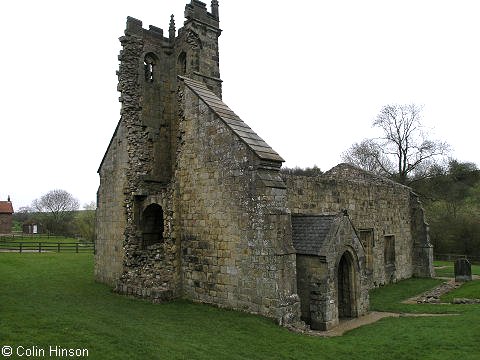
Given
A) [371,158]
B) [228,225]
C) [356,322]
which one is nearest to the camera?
[228,225]

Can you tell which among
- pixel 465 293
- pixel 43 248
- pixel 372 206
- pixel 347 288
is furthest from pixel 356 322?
pixel 43 248

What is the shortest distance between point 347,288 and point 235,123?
635cm

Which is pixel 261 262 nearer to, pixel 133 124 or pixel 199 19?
pixel 133 124

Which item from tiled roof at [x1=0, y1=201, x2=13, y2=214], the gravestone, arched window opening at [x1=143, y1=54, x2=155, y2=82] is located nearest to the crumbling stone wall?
the gravestone

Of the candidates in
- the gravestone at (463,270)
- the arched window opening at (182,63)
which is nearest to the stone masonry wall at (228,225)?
the arched window opening at (182,63)

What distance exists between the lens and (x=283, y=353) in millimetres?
7996

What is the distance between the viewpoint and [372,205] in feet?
64.7

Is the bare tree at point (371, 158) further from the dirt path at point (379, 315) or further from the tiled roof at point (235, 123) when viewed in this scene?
the tiled roof at point (235, 123)

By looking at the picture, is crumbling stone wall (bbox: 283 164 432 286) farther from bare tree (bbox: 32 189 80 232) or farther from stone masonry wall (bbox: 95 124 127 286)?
bare tree (bbox: 32 189 80 232)

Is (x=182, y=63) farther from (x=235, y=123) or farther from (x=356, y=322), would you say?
(x=356, y=322)

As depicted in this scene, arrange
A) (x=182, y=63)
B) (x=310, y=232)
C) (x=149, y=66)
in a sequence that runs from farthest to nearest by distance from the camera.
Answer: (x=149, y=66)
(x=182, y=63)
(x=310, y=232)

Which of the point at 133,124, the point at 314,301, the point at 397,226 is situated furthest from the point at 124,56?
the point at 397,226

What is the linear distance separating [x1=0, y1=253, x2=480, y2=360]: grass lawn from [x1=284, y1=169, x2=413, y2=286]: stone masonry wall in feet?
16.6

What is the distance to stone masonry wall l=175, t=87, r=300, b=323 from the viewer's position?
10.4 meters
